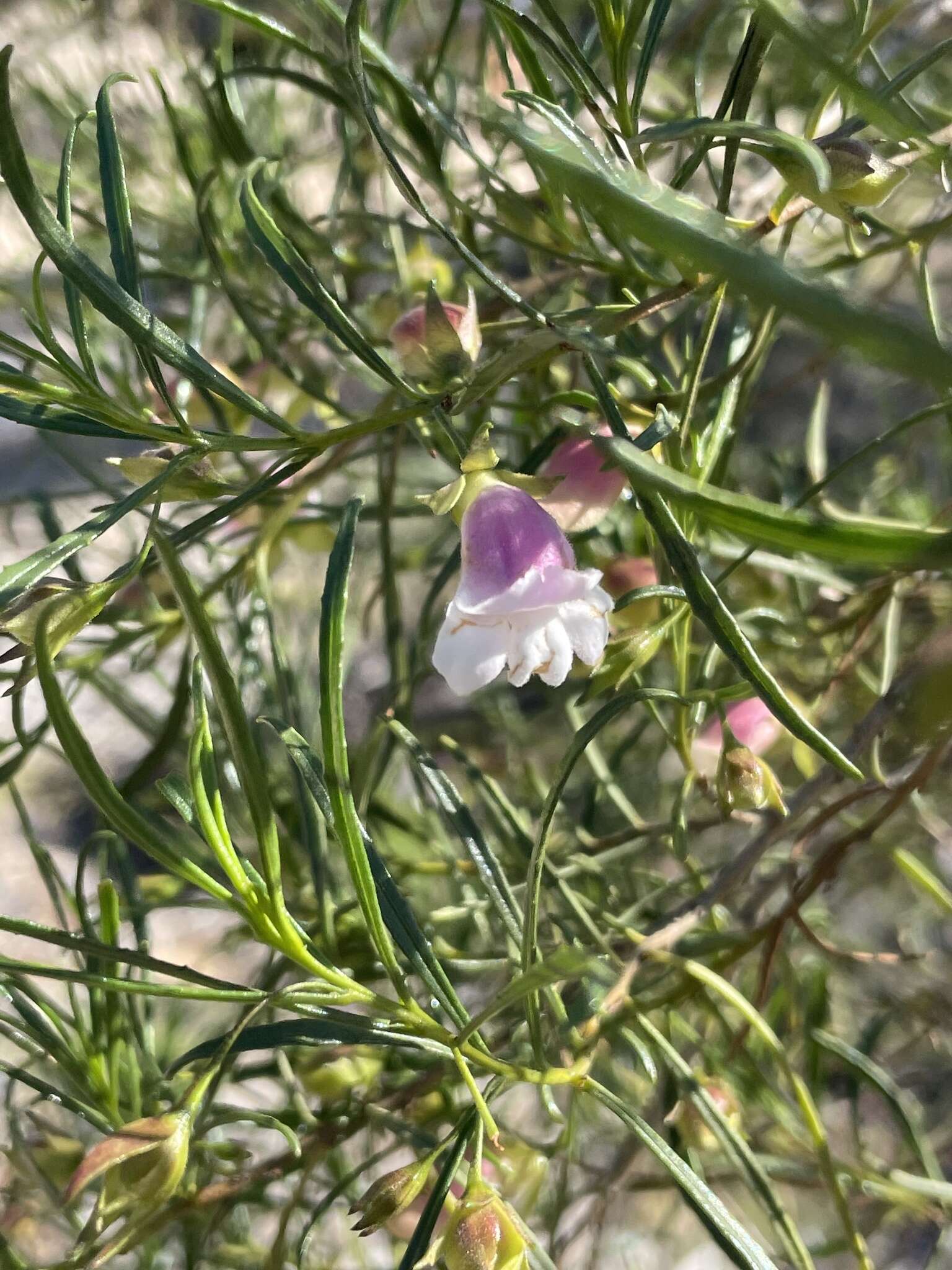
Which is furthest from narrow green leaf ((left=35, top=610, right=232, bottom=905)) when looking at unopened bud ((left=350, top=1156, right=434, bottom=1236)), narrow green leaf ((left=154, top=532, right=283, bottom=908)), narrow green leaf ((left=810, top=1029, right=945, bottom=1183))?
narrow green leaf ((left=810, top=1029, right=945, bottom=1183))

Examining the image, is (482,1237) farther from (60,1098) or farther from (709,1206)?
(60,1098)

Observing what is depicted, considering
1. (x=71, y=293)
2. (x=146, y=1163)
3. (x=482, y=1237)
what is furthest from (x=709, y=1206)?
(x=71, y=293)

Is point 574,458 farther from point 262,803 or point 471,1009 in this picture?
point 471,1009

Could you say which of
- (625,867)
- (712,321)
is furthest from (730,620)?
(625,867)

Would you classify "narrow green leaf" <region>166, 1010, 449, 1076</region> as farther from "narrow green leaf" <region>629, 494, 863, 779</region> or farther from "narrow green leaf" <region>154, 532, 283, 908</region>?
"narrow green leaf" <region>629, 494, 863, 779</region>

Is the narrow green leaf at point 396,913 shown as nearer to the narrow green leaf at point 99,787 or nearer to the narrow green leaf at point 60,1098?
the narrow green leaf at point 99,787
